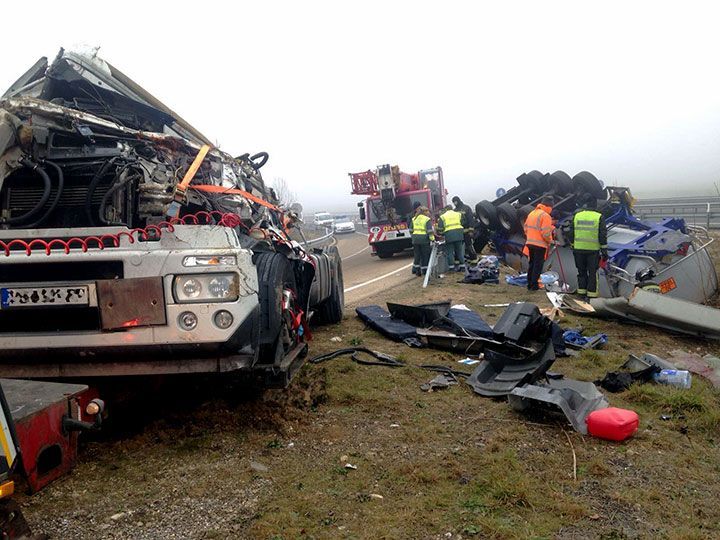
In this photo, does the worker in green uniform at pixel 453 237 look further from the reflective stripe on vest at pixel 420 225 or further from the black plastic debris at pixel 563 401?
the black plastic debris at pixel 563 401

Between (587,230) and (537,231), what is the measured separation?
3.30ft

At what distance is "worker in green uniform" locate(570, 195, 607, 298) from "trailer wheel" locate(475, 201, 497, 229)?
10.2 feet

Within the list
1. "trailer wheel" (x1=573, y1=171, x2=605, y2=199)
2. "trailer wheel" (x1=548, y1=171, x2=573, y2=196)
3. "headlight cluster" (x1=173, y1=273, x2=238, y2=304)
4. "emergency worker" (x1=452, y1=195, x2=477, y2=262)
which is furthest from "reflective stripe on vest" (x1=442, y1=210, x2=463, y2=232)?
"headlight cluster" (x1=173, y1=273, x2=238, y2=304)

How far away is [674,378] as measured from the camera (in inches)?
203

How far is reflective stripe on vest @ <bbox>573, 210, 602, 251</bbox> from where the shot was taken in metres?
9.39

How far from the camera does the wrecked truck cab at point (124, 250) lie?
3459mm

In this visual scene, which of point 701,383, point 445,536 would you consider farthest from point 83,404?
point 701,383

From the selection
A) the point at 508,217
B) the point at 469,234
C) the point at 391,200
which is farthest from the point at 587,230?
the point at 391,200

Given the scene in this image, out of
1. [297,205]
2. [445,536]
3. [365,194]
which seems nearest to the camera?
[445,536]

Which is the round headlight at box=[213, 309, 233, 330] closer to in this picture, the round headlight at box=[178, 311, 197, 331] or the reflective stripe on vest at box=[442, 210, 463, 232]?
the round headlight at box=[178, 311, 197, 331]

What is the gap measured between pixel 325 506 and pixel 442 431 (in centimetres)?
130

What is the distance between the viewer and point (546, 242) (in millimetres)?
10250

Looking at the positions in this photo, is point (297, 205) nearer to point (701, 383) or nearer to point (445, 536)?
point (701, 383)

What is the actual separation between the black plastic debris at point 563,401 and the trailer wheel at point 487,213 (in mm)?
8492
